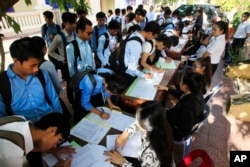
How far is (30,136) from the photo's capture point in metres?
1.00

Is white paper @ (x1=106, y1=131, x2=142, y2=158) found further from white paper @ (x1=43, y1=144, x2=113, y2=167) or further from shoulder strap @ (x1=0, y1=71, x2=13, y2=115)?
shoulder strap @ (x1=0, y1=71, x2=13, y2=115)

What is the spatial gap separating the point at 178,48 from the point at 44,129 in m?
3.41

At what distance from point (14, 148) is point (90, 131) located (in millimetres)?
680

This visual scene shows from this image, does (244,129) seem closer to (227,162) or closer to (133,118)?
(227,162)

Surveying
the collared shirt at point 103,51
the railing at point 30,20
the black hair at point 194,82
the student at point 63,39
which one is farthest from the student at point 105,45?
the railing at point 30,20

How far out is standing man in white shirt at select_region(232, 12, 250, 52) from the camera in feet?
16.6

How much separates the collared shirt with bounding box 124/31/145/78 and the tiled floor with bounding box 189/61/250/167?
134 centimetres

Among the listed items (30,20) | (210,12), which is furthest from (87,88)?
(30,20)

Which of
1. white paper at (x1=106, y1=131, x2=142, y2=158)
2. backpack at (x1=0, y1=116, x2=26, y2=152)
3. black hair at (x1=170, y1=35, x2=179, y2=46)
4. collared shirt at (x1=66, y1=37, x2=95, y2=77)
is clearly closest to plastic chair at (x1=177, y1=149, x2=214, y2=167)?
white paper at (x1=106, y1=131, x2=142, y2=158)

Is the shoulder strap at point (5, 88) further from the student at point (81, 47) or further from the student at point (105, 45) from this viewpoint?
the student at point (105, 45)

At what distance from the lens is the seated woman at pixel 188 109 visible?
164 centimetres

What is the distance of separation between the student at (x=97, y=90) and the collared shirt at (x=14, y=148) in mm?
779

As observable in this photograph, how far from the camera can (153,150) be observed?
1188 millimetres

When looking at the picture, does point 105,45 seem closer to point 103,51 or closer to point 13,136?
point 103,51
